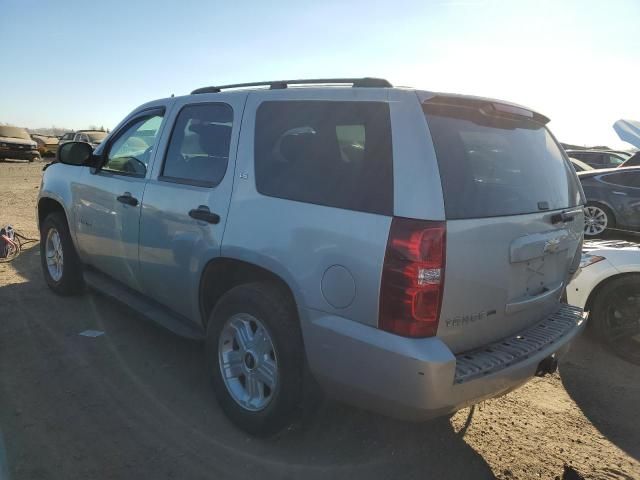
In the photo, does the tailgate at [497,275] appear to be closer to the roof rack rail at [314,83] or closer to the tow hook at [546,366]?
the tow hook at [546,366]

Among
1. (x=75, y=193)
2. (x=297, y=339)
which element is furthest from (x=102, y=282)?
(x=297, y=339)

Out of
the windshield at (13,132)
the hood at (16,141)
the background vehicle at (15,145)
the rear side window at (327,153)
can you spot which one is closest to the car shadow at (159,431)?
the rear side window at (327,153)

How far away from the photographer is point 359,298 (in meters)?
2.23

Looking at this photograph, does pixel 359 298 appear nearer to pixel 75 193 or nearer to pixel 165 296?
pixel 165 296

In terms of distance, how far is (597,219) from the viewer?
9.70 meters

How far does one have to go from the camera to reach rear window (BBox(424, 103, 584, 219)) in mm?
2283

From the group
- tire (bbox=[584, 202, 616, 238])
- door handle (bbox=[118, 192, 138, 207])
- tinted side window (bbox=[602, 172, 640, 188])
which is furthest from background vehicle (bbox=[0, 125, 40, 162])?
tinted side window (bbox=[602, 172, 640, 188])

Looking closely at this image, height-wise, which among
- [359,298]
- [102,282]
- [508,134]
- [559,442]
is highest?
[508,134]

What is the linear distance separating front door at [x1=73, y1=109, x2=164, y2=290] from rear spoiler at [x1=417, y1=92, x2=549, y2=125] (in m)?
2.26

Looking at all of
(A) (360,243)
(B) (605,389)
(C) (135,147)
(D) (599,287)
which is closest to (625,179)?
(D) (599,287)

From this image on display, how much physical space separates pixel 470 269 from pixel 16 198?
13025 mm

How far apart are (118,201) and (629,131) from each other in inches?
2432

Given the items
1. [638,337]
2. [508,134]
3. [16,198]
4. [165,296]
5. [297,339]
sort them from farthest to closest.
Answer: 1. [16,198]
2. [638,337]
3. [165,296]
4. [508,134]
5. [297,339]

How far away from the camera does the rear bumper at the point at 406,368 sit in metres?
2.12
